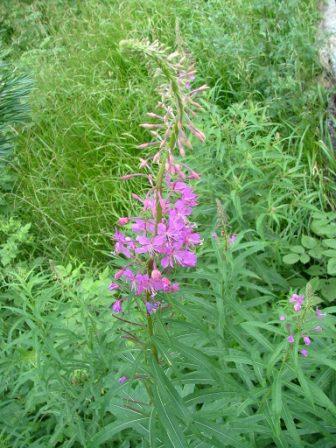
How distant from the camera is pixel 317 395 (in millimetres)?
1435

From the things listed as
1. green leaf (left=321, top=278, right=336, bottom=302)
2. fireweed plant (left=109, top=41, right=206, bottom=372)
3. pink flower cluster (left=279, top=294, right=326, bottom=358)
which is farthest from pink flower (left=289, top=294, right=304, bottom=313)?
green leaf (left=321, top=278, right=336, bottom=302)

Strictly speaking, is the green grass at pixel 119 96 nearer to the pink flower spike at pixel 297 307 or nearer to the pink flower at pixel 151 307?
the pink flower spike at pixel 297 307

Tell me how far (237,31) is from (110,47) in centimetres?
105

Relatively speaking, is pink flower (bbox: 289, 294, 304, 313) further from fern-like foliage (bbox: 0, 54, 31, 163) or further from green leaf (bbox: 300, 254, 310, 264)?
fern-like foliage (bbox: 0, 54, 31, 163)

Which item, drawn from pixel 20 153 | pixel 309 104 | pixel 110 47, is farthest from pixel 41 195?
pixel 309 104

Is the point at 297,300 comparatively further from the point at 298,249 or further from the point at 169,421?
the point at 298,249

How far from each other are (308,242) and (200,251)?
0.70 meters

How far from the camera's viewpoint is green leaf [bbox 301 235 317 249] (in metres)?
2.64

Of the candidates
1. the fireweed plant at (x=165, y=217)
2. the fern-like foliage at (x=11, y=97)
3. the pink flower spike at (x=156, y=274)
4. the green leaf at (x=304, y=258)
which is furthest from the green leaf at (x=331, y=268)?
the fern-like foliage at (x=11, y=97)

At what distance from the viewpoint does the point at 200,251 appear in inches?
87.4

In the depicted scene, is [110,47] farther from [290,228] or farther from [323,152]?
[290,228]

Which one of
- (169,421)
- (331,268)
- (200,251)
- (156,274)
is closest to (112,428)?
(169,421)

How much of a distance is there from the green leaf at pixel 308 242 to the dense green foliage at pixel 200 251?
0.01 meters

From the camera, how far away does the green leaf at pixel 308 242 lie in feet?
8.68
